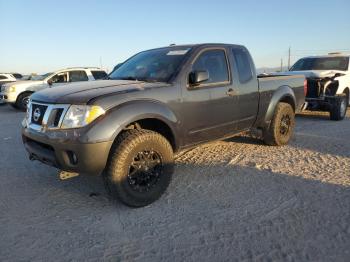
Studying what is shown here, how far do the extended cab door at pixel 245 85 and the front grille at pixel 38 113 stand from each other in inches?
108

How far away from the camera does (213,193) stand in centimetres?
421

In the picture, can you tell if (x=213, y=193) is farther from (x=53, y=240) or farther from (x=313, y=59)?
(x=313, y=59)

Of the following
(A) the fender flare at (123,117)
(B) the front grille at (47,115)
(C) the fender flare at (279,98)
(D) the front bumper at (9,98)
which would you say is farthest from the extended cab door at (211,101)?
(D) the front bumper at (9,98)

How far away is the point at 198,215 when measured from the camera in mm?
3619

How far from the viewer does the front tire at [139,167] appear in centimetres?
365

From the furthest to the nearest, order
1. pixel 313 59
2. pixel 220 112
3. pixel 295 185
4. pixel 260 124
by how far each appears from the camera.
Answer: pixel 313 59
pixel 260 124
pixel 220 112
pixel 295 185

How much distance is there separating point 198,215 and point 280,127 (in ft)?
11.2

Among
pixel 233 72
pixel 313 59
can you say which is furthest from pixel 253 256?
pixel 313 59

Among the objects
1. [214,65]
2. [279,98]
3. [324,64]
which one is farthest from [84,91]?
[324,64]

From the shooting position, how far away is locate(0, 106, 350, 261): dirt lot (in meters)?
2.96

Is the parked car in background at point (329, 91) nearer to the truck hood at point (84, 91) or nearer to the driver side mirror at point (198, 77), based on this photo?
the driver side mirror at point (198, 77)

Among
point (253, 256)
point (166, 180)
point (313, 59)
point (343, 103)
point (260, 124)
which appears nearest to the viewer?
point (253, 256)

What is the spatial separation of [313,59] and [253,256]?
9.79m

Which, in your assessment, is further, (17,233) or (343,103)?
(343,103)
